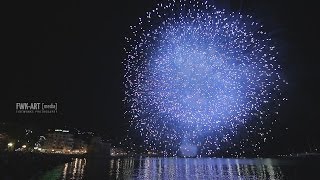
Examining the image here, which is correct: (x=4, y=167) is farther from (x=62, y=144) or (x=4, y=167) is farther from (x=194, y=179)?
(x=62, y=144)

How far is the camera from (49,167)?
256ft

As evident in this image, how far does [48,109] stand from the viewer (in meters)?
109

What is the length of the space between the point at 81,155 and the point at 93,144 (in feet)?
43.3

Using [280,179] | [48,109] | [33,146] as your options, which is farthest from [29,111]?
[280,179]

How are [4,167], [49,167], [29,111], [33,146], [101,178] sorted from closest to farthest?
[4,167], [101,178], [49,167], [29,111], [33,146]

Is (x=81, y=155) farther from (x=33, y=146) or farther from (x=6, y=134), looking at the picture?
(x=6, y=134)

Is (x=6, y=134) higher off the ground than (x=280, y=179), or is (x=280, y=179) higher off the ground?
(x=6, y=134)

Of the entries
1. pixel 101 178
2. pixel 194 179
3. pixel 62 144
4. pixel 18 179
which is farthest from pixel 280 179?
pixel 62 144

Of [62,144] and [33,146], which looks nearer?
[33,146]

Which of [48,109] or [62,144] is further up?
[48,109]

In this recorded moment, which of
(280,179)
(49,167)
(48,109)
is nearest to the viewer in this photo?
(280,179)

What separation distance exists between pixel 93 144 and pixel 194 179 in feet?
299

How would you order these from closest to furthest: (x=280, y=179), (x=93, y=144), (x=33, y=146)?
(x=280, y=179), (x=33, y=146), (x=93, y=144)

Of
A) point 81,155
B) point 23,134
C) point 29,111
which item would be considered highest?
point 29,111
